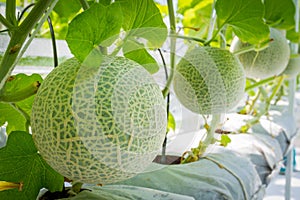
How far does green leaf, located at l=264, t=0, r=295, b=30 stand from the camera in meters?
0.84

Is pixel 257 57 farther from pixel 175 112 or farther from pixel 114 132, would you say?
pixel 114 132

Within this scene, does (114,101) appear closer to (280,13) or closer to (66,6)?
(66,6)

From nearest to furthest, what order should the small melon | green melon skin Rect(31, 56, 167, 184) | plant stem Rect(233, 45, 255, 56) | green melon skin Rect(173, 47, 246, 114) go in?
green melon skin Rect(31, 56, 167, 184), green melon skin Rect(173, 47, 246, 114), plant stem Rect(233, 45, 255, 56), the small melon

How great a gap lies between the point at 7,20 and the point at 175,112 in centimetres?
29

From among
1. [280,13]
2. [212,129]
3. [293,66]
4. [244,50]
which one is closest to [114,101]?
[212,129]

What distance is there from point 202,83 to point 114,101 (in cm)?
20

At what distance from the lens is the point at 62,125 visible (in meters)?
0.32

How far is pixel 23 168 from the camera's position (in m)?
0.39

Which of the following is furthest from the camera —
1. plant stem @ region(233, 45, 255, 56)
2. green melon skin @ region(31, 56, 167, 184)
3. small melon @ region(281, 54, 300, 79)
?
small melon @ region(281, 54, 300, 79)

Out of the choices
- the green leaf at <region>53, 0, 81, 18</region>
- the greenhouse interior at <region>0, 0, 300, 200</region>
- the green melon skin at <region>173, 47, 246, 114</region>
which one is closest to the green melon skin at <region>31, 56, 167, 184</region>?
the greenhouse interior at <region>0, 0, 300, 200</region>

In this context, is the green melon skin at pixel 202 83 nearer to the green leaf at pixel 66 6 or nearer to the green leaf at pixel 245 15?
the green leaf at pixel 245 15

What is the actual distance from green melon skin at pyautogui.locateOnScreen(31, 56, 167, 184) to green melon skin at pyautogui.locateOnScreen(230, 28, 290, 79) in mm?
540

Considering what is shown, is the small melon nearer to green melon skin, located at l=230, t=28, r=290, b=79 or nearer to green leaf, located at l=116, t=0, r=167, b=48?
green melon skin, located at l=230, t=28, r=290, b=79

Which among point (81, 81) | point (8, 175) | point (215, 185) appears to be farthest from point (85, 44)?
point (215, 185)
